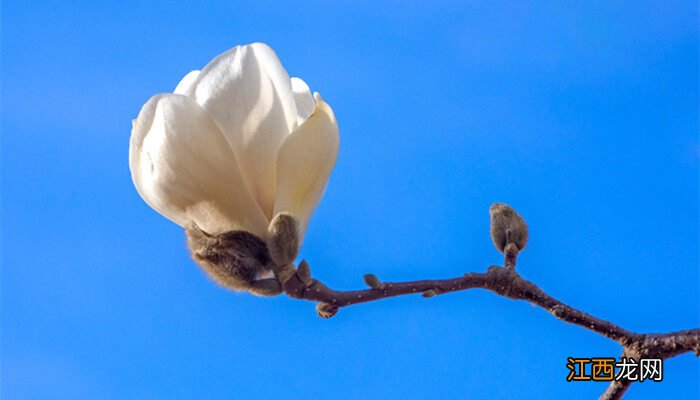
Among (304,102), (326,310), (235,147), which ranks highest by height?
(304,102)

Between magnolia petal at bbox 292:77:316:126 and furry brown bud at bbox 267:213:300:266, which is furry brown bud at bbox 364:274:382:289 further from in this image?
magnolia petal at bbox 292:77:316:126

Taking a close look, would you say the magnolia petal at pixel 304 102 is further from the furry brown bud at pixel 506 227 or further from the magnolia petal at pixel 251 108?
the furry brown bud at pixel 506 227

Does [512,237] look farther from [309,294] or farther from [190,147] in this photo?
[190,147]

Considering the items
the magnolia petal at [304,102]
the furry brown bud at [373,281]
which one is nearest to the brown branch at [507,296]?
the furry brown bud at [373,281]

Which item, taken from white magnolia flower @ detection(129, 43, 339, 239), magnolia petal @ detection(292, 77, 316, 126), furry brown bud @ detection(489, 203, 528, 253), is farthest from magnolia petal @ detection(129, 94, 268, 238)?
furry brown bud @ detection(489, 203, 528, 253)

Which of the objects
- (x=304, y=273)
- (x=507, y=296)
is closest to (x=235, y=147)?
(x=304, y=273)

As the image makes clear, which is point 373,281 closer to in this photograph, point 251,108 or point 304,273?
point 304,273
